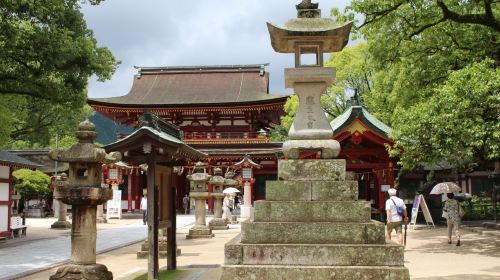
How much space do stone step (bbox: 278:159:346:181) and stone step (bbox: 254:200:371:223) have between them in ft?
1.77

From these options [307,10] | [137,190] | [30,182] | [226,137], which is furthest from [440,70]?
[30,182]

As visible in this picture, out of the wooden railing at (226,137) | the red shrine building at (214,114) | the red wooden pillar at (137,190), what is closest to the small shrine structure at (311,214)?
the red shrine building at (214,114)

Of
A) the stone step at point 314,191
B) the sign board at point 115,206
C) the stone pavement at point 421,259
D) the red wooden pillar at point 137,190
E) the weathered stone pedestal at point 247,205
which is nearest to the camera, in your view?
the stone step at point 314,191

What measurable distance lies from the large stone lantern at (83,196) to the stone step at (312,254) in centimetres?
247

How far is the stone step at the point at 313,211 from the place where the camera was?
26.1 ft

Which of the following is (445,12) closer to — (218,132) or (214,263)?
(214,263)

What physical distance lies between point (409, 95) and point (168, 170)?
11.2 meters

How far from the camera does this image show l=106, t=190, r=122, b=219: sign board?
30956mm

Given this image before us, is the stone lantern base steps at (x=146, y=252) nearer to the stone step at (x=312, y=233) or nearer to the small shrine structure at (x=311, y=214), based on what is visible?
the small shrine structure at (x=311, y=214)

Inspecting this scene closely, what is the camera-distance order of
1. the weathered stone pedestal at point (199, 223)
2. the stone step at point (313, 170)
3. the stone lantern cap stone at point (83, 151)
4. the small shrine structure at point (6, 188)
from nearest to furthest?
the stone lantern cap stone at point (83, 151), the stone step at point (313, 170), the small shrine structure at point (6, 188), the weathered stone pedestal at point (199, 223)

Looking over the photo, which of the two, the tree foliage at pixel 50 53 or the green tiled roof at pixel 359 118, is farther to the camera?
the green tiled roof at pixel 359 118

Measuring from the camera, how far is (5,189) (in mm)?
19953

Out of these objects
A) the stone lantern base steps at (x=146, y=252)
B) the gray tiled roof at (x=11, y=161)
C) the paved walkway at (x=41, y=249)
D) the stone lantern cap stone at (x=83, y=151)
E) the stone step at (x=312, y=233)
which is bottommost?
the paved walkway at (x=41, y=249)

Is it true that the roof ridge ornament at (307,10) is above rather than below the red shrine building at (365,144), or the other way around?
above
